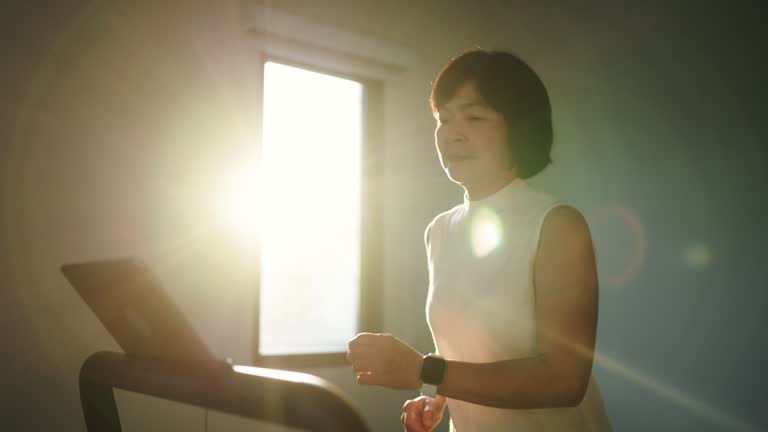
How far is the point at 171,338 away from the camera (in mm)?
910

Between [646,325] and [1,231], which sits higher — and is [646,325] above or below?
below

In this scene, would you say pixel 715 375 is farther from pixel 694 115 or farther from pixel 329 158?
pixel 329 158

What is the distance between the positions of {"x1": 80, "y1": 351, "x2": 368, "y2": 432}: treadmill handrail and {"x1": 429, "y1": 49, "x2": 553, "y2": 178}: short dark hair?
2.25ft

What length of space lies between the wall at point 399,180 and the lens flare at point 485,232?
4.94 ft

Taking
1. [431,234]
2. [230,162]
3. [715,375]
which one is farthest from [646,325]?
[230,162]

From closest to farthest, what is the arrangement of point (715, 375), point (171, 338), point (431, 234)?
point (171, 338) → point (431, 234) → point (715, 375)

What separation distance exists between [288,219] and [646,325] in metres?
1.92

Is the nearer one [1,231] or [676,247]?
[1,231]

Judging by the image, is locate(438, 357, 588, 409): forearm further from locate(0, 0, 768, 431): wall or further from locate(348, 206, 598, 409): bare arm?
locate(0, 0, 768, 431): wall

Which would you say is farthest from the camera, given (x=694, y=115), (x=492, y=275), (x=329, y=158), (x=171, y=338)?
(x=329, y=158)

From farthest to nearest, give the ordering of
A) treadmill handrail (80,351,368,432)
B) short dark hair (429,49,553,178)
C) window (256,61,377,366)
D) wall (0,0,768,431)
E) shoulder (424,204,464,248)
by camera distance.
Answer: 1. window (256,61,377,366)
2. wall (0,0,768,431)
3. shoulder (424,204,464,248)
4. short dark hair (429,49,553,178)
5. treadmill handrail (80,351,368,432)

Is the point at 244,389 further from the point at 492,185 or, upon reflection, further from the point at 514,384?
the point at 492,185

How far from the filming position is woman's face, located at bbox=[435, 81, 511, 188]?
1146 mm

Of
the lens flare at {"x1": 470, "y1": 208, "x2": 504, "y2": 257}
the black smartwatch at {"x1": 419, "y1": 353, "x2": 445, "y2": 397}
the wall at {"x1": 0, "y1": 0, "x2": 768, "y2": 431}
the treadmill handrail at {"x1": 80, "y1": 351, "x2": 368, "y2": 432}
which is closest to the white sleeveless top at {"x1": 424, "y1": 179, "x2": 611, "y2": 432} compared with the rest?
the lens flare at {"x1": 470, "y1": 208, "x2": 504, "y2": 257}
